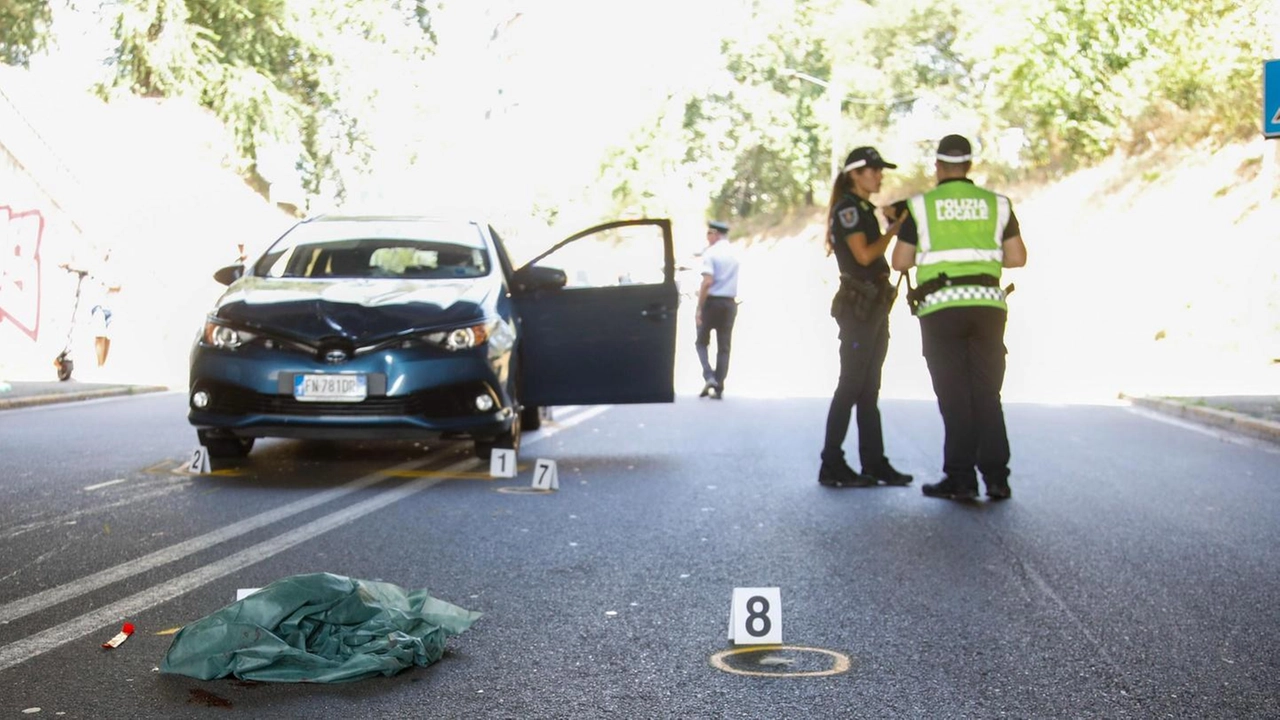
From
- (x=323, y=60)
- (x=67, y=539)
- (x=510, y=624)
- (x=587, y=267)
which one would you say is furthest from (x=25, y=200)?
(x=510, y=624)

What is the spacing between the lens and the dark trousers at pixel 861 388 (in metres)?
9.66

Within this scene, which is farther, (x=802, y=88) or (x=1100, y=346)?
(x=802, y=88)

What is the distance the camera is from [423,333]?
970cm

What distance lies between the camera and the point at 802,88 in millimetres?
63219

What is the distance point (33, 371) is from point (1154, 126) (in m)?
28.7

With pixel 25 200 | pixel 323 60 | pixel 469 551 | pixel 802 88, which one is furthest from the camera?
pixel 802 88

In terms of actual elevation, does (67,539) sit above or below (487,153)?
below

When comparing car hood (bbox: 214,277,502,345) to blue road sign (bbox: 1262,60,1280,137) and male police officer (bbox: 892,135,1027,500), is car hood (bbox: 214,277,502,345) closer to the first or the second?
male police officer (bbox: 892,135,1027,500)

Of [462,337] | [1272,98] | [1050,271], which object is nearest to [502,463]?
[462,337]

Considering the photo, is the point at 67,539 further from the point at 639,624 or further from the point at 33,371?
the point at 33,371

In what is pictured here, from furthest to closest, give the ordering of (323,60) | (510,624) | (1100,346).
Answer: (323,60) → (1100,346) → (510,624)

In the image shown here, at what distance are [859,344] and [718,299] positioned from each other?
8359mm

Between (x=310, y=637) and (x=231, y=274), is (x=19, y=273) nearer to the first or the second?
(x=231, y=274)

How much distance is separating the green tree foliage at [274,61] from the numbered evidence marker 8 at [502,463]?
23.3 metres
